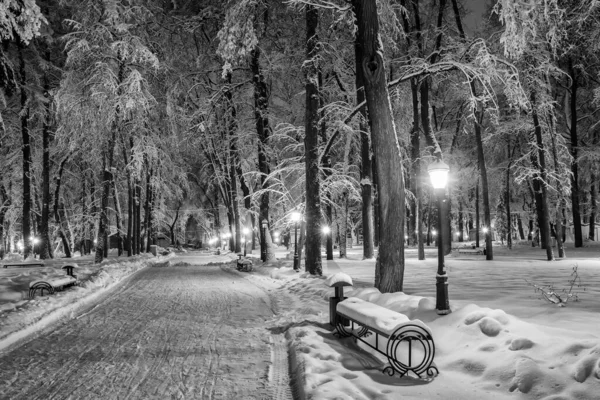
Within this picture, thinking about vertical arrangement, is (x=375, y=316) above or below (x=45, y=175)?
below

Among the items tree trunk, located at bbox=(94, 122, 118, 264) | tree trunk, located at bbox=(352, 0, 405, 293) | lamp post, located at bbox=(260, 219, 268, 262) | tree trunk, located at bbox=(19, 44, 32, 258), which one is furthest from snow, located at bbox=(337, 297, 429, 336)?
tree trunk, located at bbox=(19, 44, 32, 258)

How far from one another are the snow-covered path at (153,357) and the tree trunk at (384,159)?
10.3ft

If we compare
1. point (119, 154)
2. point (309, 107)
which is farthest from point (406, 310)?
point (119, 154)

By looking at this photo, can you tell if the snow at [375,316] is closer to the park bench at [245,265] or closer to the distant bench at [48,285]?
the distant bench at [48,285]

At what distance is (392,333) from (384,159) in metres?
5.10

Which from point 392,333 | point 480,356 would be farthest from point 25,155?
point 480,356

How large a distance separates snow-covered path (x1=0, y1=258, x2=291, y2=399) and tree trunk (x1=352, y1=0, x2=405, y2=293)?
3.14m

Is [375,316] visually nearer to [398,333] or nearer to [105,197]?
[398,333]

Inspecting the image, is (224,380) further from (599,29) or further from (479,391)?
(599,29)

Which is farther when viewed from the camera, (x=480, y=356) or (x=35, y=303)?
(x=35, y=303)

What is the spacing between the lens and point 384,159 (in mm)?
9742

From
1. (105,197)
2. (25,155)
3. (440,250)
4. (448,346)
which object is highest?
(25,155)

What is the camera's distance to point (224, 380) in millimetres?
5719

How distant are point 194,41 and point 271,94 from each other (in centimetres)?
549
